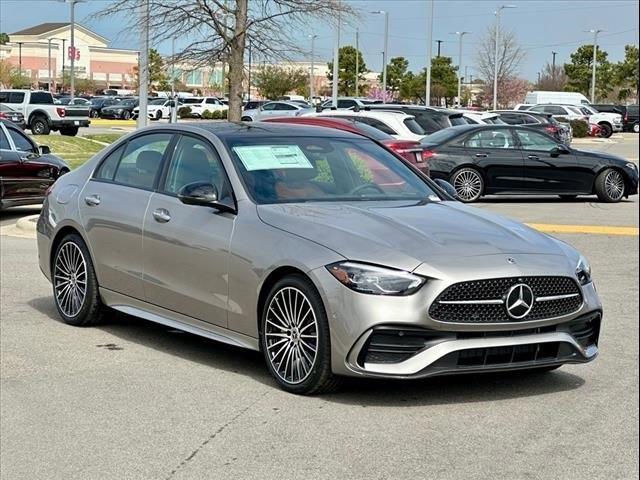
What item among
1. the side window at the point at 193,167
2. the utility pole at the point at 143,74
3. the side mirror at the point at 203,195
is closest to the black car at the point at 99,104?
the utility pole at the point at 143,74

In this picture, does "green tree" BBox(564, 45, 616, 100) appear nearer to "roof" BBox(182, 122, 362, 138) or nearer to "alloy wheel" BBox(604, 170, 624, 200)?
"alloy wheel" BBox(604, 170, 624, 200)

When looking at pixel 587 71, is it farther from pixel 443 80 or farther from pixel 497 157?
pixel 497 157

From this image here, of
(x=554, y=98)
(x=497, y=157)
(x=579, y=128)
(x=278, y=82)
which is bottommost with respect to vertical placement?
(x=497, y=157)

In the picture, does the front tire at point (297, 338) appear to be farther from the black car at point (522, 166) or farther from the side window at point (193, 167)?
the black car at point (522, 166)

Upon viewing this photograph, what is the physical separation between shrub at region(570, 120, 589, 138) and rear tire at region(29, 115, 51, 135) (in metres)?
25.7

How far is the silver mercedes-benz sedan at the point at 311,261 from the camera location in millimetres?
5695

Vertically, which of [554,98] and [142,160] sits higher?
[554,98]

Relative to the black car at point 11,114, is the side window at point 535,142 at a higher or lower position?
lower

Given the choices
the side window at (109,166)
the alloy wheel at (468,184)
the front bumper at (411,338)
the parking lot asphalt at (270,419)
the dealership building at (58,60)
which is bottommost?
the parking lot asphalt at (270,419)

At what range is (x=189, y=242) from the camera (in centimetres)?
694

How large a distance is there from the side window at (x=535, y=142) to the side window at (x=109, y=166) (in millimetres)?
12194

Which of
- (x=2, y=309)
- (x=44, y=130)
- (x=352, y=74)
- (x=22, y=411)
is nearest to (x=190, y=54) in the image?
(x=2, y=309)

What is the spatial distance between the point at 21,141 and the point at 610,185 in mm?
10437

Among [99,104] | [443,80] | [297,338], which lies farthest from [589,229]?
[443,80]
